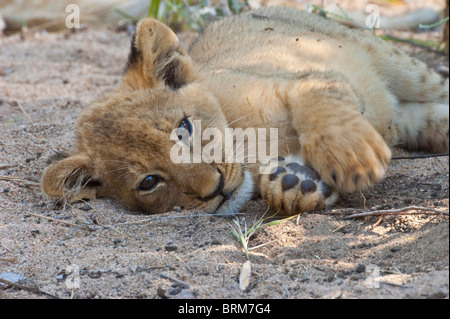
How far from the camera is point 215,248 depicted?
2.96m

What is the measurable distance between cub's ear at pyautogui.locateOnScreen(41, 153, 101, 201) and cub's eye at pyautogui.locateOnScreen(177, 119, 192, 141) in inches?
27.9

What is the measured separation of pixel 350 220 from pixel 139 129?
134 cm

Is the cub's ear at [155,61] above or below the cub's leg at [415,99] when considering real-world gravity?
above

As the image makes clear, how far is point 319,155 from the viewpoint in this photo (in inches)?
128

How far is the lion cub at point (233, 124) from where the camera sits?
3.27 m

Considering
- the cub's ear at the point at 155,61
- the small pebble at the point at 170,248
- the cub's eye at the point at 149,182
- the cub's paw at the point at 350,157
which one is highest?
the cub's ear at the point at 155,61

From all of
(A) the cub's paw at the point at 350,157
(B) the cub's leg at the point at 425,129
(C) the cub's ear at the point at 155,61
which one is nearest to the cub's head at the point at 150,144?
(C) the cub's ear at the point at 155,61

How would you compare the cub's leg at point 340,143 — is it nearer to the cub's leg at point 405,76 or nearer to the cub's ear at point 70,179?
the cub's ear at point 70,179

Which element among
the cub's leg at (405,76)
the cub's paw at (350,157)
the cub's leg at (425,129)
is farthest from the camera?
the cub's leg at (405,76)

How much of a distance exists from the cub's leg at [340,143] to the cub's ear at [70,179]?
1.42 m

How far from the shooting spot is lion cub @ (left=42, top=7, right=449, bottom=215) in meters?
3.27

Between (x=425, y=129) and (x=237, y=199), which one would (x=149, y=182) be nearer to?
(x=237, y=199)

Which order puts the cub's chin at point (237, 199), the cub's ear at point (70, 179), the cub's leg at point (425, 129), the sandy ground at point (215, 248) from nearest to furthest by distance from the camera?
the sandy ground at point (215, 248) → the cub's chin at point (237, 199) → the cub's ear at point (70, 179) → the cub's leg at point (425, 129)
